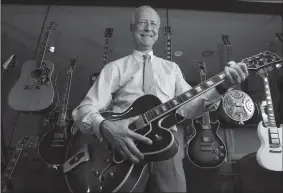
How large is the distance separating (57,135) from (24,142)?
11 centimetres

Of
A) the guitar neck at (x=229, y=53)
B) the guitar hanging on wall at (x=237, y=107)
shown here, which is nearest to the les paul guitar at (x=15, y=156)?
the guitar hanging on wall at (x=237, y=107)

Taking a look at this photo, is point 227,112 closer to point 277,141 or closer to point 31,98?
point 277,141

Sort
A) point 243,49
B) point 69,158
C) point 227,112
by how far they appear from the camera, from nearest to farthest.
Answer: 1. point 69,158
2. point 227,112
3. point 243,49

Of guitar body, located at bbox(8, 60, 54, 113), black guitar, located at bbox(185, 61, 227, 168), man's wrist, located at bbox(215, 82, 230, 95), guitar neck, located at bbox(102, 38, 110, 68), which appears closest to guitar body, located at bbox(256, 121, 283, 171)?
black guitar, located at bbox(185, 61, 227, 168)

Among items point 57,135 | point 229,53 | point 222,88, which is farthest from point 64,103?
point 229,53

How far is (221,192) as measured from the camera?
2.97 ft

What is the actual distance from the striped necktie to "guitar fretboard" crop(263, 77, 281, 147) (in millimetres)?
427

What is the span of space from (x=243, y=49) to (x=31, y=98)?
0.85 meters

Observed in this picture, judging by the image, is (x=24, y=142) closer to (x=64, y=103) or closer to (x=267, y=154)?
(x=64, y=103)

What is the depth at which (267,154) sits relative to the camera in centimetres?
89

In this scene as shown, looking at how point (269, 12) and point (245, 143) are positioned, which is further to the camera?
point (269, 12)

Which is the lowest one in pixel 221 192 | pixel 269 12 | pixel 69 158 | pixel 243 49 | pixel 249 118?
pixel 221 192

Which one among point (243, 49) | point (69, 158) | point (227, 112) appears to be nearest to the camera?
point (69, 158)

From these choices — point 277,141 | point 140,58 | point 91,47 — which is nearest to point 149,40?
point 140,58
